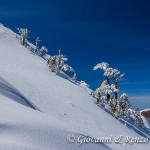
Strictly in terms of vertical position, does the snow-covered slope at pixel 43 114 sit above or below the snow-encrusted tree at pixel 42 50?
below

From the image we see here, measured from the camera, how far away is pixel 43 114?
13.9 feet

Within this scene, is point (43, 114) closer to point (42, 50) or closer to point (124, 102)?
point (124, 102)

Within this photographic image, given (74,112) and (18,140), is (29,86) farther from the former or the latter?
(18,140)

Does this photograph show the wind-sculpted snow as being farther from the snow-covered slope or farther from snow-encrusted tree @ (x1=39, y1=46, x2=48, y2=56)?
snow-encrusted tree @ (x1=39, y1=46, x2=48, y2=56)

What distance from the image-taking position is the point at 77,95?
1297 cm

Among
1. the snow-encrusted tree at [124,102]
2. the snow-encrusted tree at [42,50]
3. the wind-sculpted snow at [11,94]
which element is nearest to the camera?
the wind-sculpted snow at [11,94]

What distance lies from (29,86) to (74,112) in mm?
3796

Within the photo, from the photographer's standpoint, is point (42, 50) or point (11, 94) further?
point (42, 50)

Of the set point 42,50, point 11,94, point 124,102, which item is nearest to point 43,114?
point 11,94

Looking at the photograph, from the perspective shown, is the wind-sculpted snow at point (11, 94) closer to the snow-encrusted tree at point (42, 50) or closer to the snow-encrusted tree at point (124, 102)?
the snow-encrusted tree at point (124, 102)

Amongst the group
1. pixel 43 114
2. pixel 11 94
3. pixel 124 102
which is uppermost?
pixel 124 102

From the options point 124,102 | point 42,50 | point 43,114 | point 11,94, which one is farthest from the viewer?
point 42,50

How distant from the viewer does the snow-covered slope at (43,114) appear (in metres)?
2.57

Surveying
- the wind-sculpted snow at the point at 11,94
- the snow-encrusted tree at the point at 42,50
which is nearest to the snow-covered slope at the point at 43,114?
the wind-sculpted snow at the point at 11,94
